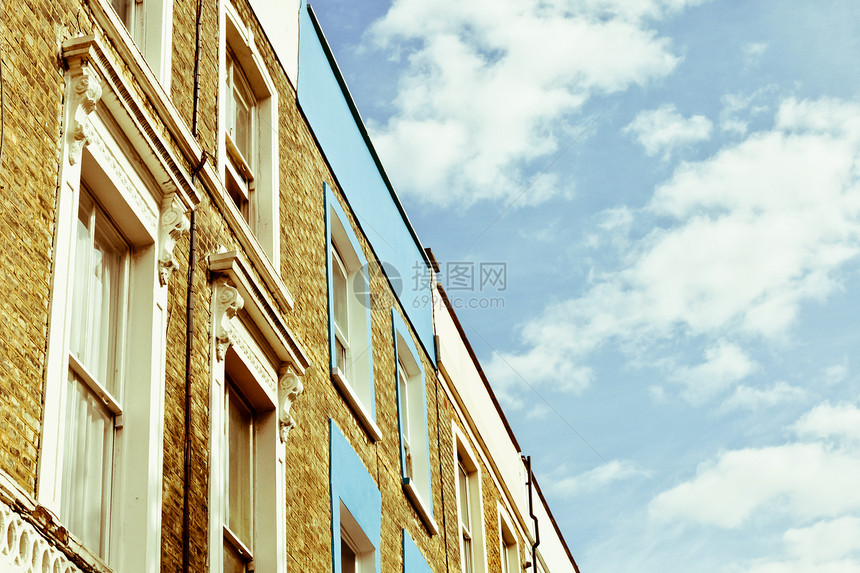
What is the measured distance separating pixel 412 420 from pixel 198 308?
745cm

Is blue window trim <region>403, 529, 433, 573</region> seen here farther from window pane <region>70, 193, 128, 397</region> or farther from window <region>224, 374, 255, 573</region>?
window pane <region>70, 193, 128, 397</region>

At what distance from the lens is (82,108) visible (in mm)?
7414

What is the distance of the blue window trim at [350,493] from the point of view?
437 inches

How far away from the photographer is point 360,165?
1500 centimetres

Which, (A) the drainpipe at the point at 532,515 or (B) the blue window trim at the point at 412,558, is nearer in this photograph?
(B) the blue window trim at the point at 412,558

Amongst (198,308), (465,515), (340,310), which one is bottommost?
(198,308)

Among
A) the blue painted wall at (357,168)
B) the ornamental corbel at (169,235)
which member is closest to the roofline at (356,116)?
the blue painted wall at (357,168)

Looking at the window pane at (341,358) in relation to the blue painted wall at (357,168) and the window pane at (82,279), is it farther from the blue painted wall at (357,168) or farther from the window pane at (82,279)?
the window pane at (82,279)

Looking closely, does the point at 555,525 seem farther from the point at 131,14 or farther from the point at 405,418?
the point at 131,14

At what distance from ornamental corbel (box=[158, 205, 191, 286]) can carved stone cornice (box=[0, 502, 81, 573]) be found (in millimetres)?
2565

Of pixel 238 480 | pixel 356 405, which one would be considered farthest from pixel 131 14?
pixel 356 405

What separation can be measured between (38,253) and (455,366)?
12.2 metres

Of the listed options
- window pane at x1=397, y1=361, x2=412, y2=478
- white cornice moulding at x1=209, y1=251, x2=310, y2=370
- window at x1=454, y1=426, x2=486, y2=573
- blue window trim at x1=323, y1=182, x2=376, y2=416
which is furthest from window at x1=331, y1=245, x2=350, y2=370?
window at x1=454, y1=426, x2=486, y2=573

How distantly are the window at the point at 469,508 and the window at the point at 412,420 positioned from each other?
163 cm
